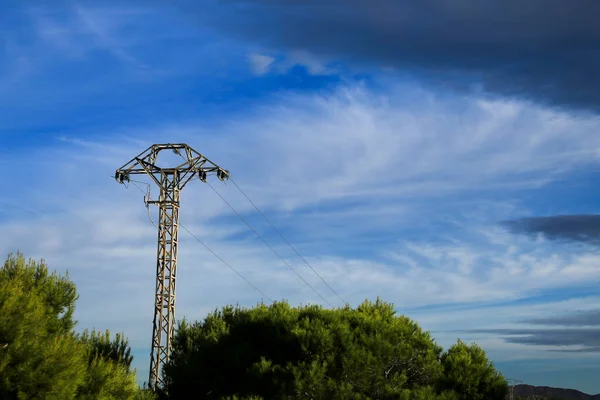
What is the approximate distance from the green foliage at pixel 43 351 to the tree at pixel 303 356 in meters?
3.15

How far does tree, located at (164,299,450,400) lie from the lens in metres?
27.0

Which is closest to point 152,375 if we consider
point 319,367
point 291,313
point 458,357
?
point 291,313

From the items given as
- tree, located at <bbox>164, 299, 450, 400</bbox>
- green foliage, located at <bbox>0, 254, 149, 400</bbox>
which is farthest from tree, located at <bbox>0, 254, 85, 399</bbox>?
tree, located at <bbox>164, 299, 450, 400</bbox>

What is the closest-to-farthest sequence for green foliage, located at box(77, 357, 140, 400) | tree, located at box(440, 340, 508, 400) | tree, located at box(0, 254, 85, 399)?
tree, located at box(0, 254, 85, 399) < green foliage, located at box(77, 357, 140, 400) < tree, located at box(440, 340, 508, 400)

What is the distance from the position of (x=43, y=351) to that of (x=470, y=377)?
19368 mm

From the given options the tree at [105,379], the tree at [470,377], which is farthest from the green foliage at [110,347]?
the tree at [470,377]

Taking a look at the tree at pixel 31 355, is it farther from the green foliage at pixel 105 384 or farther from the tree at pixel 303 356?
the tree at pixel 303 356

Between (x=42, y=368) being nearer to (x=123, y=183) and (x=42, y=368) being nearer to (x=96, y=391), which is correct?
(x=96, y=391)

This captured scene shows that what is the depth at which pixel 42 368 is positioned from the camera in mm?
24266

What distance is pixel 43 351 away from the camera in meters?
→ 24.5

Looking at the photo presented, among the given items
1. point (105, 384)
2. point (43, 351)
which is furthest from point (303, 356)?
point (43, 351)

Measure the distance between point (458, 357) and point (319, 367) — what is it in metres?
8.67

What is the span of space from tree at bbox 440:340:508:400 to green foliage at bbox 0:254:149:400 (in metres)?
14.1

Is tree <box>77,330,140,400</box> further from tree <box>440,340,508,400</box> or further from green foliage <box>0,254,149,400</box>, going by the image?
tree <box>440,340,508,400</box>
